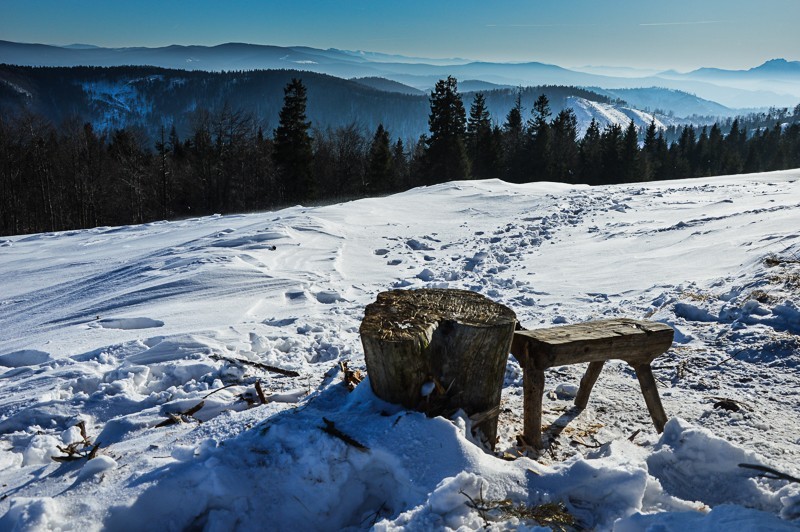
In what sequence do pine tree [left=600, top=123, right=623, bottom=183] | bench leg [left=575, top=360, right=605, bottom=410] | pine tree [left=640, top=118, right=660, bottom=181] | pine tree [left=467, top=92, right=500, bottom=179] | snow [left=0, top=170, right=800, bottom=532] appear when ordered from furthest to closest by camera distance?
pine tree [left=640, top=118, right=660, bottom=181], pine tree [left=600, top=123, right=623, bottom=183], pine tree [left=467, top=92, right=500, bottom=179], bench leg [left=575, top=360, right=605, bottom=410], snow [left=0, top=170, right=800, bottom=532]

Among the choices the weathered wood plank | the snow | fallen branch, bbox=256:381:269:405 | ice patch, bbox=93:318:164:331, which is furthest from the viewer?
ice patch, bbox=93:318:164:331

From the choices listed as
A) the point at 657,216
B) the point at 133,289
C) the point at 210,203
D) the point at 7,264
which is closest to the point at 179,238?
the point at 7,264

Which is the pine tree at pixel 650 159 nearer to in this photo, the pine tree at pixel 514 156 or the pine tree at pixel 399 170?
the pine tree at pixel 514 156

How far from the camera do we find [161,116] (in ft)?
637

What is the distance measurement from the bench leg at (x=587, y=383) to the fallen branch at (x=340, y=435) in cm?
196

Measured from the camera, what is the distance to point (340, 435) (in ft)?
7.40

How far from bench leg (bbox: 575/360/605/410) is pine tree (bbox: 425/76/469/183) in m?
40.5

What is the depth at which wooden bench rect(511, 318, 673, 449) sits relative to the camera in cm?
287

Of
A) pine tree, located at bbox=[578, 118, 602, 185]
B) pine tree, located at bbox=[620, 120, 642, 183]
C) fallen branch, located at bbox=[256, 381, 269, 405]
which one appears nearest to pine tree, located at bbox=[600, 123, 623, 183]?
pine tree, located at bbox=[620, 120, 642, 183]

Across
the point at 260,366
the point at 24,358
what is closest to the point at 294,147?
the point at 24,358

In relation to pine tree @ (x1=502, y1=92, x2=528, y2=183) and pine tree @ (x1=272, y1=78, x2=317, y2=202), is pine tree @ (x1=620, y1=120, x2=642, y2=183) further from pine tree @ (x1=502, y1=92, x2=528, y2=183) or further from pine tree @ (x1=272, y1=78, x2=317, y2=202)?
pine tree @ (x1=272, y1=78, x2=317, y2=202)

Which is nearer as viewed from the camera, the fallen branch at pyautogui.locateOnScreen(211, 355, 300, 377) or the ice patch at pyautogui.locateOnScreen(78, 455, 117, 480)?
the ice patch at pyautogui.locateOnScreen(78, 455, 117, 480)

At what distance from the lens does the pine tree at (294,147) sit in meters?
36.8

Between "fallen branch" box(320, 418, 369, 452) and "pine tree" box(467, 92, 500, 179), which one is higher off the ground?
"pine tree" box(467, 92, 500, 179)
